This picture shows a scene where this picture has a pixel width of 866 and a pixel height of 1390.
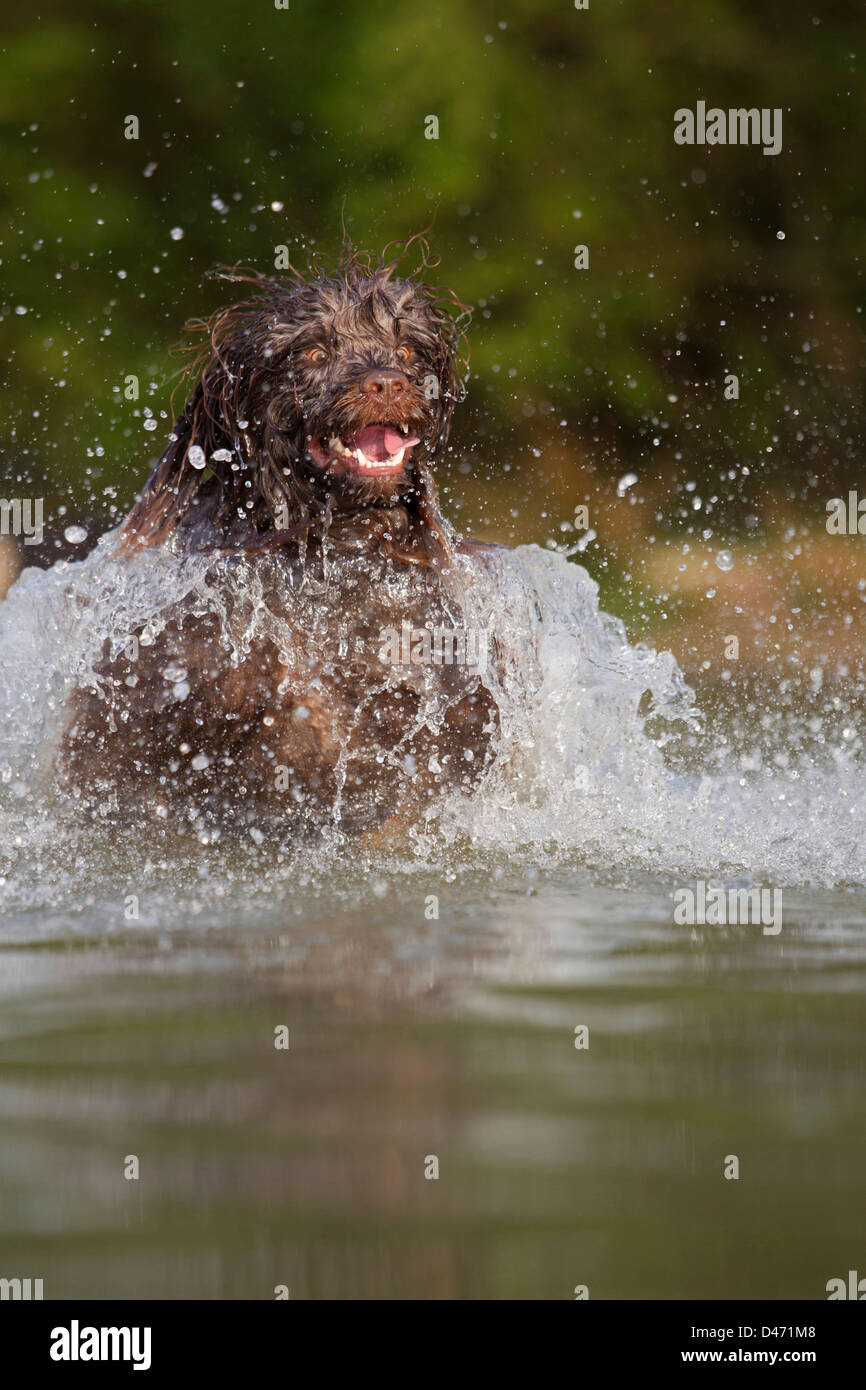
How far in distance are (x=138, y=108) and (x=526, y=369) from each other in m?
4.42

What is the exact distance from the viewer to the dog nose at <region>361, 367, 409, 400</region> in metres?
5.55

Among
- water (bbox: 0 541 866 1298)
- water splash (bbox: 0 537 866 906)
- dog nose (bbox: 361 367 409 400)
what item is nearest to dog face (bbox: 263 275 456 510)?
dog nose (bbox: 361 367 409 400)

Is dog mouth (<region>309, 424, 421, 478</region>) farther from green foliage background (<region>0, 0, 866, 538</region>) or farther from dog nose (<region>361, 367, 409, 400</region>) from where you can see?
green foliage background (<region>0, 0, 866, 538</region>)

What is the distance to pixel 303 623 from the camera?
Result: 5.90 meters

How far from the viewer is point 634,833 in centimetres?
554

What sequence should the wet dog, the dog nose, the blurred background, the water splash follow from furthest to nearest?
the blurred background → the wet dog → the dog nose → the water splash

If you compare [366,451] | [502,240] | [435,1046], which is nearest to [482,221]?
[502,240]

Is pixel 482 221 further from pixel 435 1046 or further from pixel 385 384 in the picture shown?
pixel 435 1046

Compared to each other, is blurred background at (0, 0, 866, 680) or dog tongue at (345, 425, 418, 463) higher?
blurred background at (0, 0, 866, 680)

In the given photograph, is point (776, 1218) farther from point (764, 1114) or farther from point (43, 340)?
point (43, 340)

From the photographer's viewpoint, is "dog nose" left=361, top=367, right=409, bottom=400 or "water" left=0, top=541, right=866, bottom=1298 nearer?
"water" left=0, top=541, right=866, bottom=1298

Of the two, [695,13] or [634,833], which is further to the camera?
[695,13]

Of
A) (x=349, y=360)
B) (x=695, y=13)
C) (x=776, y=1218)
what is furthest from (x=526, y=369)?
(x=776, y=1218)

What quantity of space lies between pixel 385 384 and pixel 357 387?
11cm
